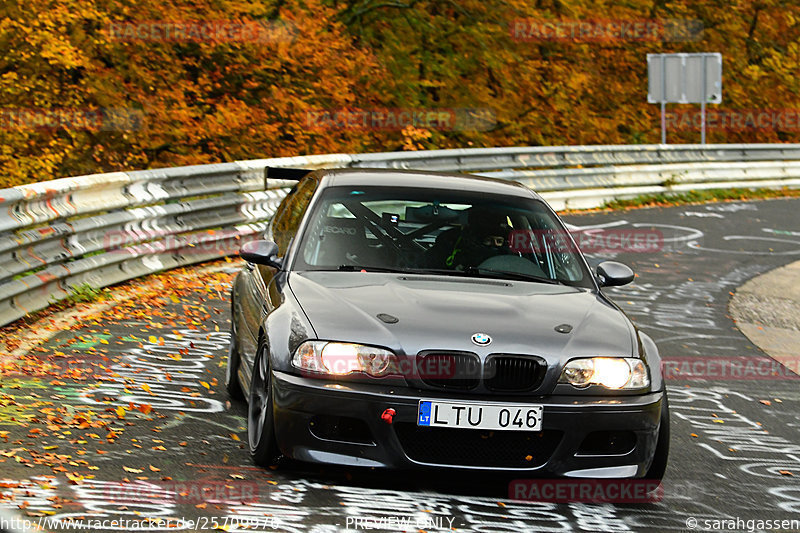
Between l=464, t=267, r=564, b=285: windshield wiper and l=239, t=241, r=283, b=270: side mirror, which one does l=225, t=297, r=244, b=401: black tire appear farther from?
l=464, t=267, r=564, b=285: windshield wiper

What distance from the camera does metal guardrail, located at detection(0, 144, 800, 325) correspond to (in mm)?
10852

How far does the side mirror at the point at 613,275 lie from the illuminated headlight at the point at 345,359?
2.01 metres

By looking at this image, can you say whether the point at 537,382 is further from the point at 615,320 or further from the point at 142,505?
the point at 142,505

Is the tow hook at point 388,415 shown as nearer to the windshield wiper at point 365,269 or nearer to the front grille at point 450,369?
the front grille at point 450,369

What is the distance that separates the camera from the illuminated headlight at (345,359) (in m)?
5.81

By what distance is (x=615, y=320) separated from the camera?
6496 millimetres

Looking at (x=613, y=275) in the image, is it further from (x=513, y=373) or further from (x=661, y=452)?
(x=513, y=373)

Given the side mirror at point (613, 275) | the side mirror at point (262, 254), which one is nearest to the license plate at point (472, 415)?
the side mirror at point (262, 254)

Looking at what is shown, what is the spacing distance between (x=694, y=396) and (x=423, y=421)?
13.1 feet

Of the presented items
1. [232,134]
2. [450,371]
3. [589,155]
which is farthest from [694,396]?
[232,134]

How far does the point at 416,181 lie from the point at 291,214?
778 millimetres

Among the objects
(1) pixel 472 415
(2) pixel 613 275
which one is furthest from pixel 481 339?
(2) pixel 613 275

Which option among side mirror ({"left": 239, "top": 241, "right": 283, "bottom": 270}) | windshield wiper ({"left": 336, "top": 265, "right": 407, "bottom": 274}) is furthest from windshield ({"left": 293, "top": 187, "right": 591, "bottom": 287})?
side mirror ({"left": 239, "top": 241, "right": 283, "bottom": 270})

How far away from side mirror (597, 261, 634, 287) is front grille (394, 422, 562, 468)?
1712mm
